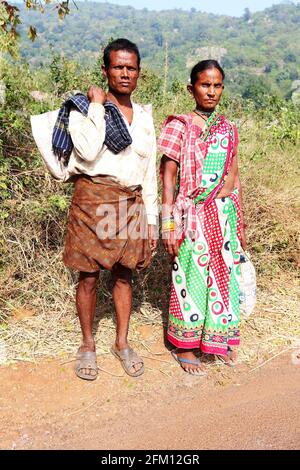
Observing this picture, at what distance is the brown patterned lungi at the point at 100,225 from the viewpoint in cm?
255

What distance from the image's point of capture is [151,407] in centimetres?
261

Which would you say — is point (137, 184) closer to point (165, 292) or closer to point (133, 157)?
point (133, 157)

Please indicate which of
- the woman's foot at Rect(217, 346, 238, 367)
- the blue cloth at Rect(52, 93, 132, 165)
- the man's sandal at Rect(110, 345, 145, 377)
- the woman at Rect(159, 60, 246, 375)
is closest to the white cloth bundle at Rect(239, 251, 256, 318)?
the woman at Rect(159, 60, 246, 375)

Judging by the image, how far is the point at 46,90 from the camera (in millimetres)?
4301

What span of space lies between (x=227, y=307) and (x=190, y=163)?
0.85 metres

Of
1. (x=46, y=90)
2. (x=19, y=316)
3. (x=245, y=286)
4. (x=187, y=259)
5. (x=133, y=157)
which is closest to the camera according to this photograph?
(x=133, y=157)

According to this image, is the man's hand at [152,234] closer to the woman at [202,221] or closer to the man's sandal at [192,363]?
the woman at [202,221]

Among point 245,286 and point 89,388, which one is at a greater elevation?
point 245,286

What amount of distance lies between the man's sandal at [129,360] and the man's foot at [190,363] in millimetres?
241

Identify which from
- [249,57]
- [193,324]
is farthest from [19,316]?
[249,57]

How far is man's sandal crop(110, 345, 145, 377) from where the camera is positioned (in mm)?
2855

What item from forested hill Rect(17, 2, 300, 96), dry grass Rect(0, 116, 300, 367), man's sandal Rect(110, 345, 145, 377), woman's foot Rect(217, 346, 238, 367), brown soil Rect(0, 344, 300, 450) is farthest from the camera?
→ forested hill Rect(17, 2, 300, 96)

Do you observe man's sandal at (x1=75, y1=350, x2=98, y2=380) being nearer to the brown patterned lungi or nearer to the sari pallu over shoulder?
the brown patterned lungi

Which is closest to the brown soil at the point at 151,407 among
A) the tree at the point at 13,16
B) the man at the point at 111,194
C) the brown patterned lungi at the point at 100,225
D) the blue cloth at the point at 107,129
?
the man at the point at 111,194
